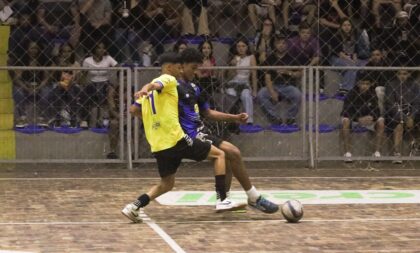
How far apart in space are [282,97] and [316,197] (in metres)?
3.84

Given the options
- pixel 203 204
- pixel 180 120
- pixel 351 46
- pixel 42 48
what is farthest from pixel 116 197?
pixel 351 46

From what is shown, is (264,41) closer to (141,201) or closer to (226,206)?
(226,206)

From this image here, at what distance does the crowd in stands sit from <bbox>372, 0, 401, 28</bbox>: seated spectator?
2cm

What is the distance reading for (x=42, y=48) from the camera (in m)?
15.0

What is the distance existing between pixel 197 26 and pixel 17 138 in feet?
12.1

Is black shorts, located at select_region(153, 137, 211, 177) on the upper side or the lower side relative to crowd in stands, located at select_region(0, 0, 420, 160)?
lower

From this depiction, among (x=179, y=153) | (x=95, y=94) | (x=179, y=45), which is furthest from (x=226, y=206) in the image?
(x=179, y=45)

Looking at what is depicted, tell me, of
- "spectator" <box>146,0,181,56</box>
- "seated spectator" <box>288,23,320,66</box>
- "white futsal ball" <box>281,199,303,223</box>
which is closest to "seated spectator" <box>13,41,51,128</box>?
"spectator" <box>146,0,181,56</box>

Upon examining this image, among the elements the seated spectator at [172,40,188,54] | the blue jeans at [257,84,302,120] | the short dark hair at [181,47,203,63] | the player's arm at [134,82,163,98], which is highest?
Answer: the seated spectator at [172,40,188,54]

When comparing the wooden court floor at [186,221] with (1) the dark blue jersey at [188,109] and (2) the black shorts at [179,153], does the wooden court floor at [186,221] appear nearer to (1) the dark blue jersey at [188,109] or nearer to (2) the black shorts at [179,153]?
(2) the black shorts at [179,153]

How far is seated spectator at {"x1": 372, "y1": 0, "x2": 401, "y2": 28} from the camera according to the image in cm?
1582

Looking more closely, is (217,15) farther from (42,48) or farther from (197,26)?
(42,48)

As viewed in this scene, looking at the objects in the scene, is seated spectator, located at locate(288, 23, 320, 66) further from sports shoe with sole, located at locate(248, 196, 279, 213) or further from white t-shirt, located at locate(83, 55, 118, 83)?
sports shoe with sole, located at locate(248, 196, 279, 213)

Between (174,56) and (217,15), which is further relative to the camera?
(217,15)
